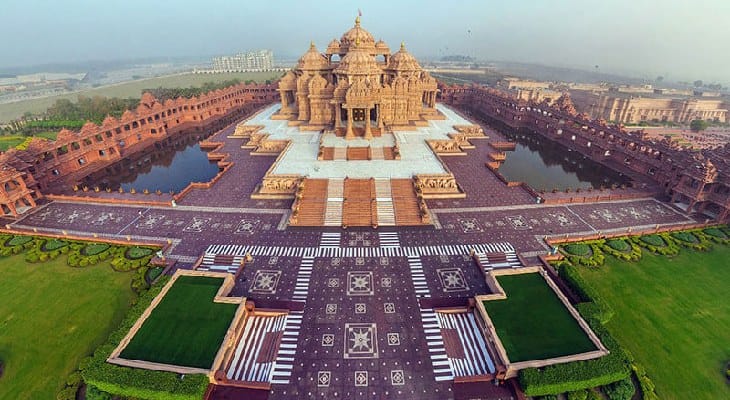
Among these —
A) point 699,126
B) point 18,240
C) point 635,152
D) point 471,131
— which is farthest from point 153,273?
point 699,126

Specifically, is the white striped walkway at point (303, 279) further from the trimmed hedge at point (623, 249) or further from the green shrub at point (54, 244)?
the trimmed hedge at point (623, 249)

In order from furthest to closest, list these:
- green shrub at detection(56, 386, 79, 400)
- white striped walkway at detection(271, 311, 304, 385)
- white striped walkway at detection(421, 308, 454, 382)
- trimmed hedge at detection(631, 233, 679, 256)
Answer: trimmed hedge at detection(631, 233, 679, 256) < white striped walkway at detection(421, 308, 454, 382) < white striped walkway at detection(271, 311, 304, 385) < green shrub at detection(56, 386, 79, 400)

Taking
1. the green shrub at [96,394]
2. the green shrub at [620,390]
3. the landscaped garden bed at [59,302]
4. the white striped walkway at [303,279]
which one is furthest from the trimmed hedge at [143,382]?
the green shrub at [620,390]

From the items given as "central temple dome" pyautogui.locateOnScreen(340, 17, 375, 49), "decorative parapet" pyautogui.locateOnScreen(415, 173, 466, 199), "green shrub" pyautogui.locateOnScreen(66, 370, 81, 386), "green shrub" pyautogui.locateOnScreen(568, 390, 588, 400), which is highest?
"central temple dome" pyautogui.locateOnScreen(340, 17, 375, 49)

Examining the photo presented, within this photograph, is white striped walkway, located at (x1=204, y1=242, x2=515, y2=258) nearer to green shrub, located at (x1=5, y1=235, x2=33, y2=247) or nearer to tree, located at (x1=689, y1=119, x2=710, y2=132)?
green shrub, located at (x1=5, y1=235, x2=33, y2=247)

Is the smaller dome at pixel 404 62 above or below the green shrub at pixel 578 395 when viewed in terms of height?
above

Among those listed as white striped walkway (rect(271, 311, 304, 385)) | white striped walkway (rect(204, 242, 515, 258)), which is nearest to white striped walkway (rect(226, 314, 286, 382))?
white striped walkway (rect(271, 311, 304, 385))

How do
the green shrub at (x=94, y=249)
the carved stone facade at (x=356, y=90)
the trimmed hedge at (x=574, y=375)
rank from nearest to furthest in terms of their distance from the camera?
the trimmed hedge at (x=574, y=375) < the green shrub at (x=94, y=249) < the carved stone facade at (x=356, y=90)
